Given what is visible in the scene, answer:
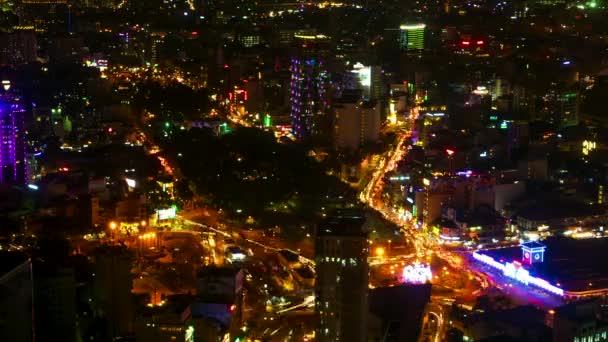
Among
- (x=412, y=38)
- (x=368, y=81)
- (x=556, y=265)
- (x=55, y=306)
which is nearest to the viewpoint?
(x=55, y=306)

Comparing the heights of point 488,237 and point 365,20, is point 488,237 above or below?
below

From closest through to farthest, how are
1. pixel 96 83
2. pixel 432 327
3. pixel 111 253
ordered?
pixel 432 327, pixel 111 253, pixel 96 83

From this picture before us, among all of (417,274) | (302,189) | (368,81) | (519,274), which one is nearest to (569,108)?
(368,81)

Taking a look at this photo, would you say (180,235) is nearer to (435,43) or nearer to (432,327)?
(432,327)

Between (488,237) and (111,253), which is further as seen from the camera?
(488,237)

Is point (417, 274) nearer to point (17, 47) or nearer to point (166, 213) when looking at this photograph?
point (166, 213)

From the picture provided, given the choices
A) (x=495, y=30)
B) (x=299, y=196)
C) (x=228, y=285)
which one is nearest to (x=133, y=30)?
(x=495, y=30)
